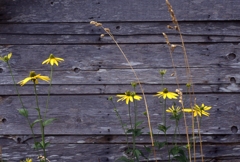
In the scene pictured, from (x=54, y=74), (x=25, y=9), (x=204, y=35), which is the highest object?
(x=25, y=9)

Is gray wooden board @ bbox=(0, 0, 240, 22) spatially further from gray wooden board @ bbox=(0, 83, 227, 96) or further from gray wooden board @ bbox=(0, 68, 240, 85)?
gray wooden board @ bbox=(0, 83, 227, 96)

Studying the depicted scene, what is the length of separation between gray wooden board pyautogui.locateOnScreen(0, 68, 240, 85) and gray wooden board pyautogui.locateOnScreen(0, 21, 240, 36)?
265 mm

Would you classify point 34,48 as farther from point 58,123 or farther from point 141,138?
point 141,138

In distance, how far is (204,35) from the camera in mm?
3438

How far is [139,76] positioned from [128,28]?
1.16 feet

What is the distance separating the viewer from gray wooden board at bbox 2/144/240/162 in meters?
3.44

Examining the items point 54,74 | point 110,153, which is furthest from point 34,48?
point 110,153

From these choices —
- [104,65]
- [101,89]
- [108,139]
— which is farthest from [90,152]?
[104,65]

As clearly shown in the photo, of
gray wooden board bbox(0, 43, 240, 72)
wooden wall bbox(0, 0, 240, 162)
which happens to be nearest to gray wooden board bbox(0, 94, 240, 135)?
wooden wall bbox(0, 0, 240, 162)

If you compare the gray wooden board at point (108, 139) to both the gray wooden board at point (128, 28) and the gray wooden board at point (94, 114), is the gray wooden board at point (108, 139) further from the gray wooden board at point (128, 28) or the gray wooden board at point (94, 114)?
the gray wooden board at point (128, 28)

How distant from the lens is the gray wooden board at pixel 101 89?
3.43 m

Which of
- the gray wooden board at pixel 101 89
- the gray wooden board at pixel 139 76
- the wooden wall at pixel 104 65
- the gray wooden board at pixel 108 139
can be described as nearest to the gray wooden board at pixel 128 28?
the wooden wall at pixel 104 65

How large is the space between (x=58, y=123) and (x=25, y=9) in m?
0.86

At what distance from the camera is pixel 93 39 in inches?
137
